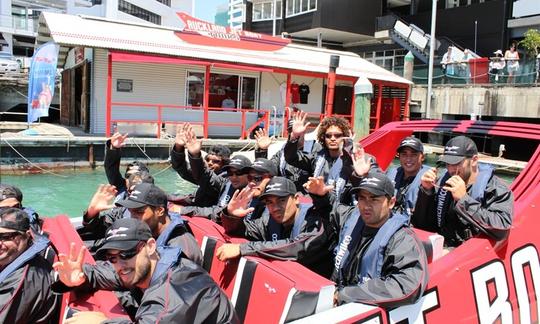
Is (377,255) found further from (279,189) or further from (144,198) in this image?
(144,198)

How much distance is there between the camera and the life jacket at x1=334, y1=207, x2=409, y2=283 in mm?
2414

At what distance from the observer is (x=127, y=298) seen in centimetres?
262

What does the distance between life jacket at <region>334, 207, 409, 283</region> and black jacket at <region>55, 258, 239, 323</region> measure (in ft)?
2.81

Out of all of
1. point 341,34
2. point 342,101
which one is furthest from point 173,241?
point 341,34

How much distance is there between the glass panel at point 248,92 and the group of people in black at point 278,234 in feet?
42.0

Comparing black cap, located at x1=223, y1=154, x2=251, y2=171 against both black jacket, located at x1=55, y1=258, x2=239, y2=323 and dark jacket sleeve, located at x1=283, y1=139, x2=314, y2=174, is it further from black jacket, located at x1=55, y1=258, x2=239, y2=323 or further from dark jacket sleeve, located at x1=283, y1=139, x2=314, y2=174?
black jacket, located at x1=55, y1=258, x2=239, y2=323

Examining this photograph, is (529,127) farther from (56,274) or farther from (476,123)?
(56,274)

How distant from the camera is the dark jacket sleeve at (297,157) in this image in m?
4.27

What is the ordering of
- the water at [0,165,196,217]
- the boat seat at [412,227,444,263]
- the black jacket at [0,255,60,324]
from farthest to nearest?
1. the water at [0,165,196,217]
2. the boat seat at [412,227,444,263]
3. the black jacket at [0,255,60,324]

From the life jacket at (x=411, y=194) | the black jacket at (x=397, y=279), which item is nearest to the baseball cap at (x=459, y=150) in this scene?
the life jacket at (x=411, y=194)

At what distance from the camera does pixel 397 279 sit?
229 cm

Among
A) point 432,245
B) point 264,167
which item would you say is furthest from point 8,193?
point 432,245

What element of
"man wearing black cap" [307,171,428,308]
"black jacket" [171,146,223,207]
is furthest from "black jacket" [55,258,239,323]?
"black jacket" [171,146,223,207]

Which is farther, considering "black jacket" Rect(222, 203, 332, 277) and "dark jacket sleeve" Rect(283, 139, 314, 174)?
"dark jacket sleeve" Rect(283, 139, 314, 174)
